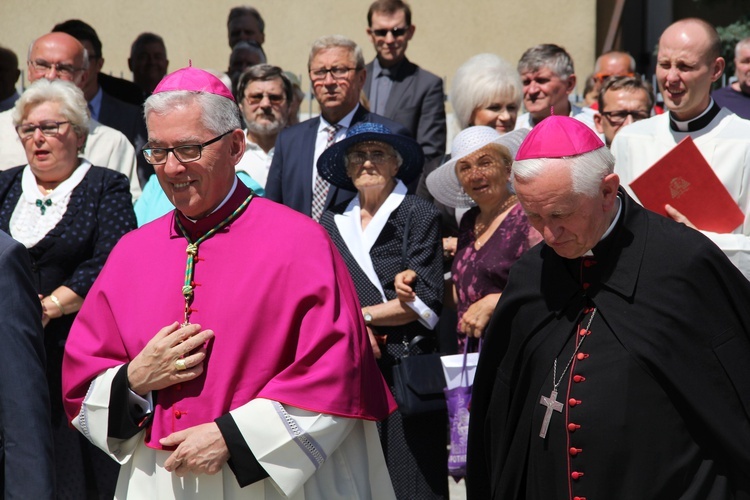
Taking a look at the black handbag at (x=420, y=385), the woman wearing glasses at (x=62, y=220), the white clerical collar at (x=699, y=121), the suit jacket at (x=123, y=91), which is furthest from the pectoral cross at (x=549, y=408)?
the suit jacket at (x=123, y=91)

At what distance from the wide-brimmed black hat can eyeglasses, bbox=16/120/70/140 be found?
140cm

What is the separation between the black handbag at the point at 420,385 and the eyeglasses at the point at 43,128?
6.95 feet

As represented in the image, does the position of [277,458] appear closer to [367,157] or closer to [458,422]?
[458,422]

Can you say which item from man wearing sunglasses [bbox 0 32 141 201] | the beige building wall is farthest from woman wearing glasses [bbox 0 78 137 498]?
the beige building wall

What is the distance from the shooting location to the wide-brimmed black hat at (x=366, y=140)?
5.96 m

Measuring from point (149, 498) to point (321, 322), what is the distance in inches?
33.4

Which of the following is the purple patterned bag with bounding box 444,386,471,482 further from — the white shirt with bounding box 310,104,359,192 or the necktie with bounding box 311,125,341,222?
the white shirt with bounding box 310,104,359,192

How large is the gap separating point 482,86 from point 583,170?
10.1ft

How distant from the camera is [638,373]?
3.47 meters

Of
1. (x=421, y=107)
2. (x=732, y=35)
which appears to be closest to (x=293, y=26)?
(x=732, y=35)

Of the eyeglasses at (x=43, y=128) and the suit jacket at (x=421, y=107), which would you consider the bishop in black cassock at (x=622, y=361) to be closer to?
the eyeglasses at (x=43, y=128)

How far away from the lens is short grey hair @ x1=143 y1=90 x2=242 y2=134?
12.5 ft

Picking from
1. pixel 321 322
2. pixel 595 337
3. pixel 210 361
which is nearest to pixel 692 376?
pixel 595 337

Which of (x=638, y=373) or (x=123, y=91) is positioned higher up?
(x=123, y=91)
